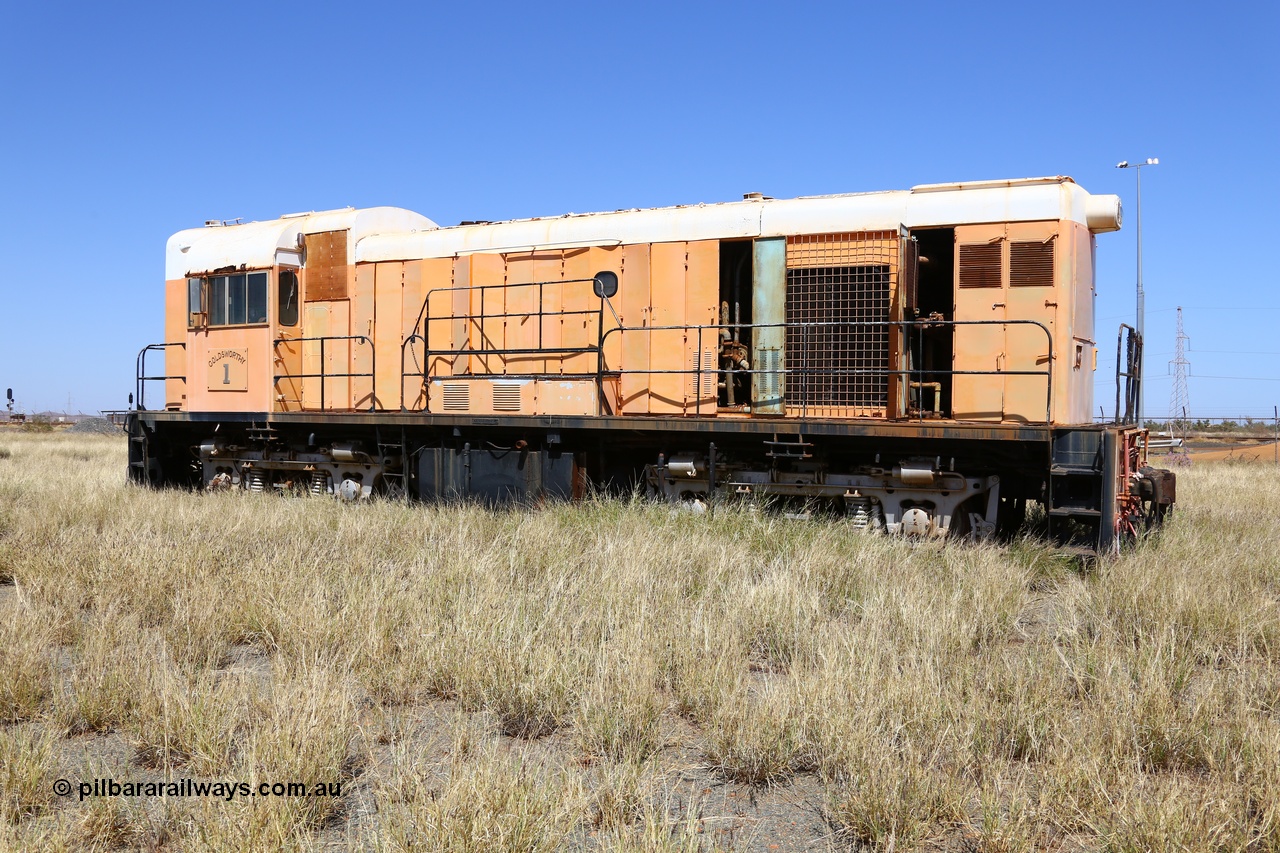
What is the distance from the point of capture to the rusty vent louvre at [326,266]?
46.6 feet

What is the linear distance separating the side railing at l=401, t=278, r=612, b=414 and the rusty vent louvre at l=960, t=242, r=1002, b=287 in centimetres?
401

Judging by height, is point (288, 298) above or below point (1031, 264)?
above

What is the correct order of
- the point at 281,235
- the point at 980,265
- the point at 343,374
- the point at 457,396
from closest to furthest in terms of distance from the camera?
the point at 980,265 → the point at 457,396 → the point at 343,374 → the point at 281,235

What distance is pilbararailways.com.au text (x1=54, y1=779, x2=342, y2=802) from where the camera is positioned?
4.10 metres

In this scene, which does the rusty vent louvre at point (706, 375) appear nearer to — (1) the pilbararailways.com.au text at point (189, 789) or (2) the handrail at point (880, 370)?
(2) the handrail at point (880, 370)

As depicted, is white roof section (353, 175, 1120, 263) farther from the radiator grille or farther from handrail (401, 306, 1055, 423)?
handrail (401, 306, 1055, 423)

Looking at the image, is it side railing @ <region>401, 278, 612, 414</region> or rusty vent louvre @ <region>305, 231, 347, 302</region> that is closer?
side railing @ <region>401, 278, 612, 414</region>

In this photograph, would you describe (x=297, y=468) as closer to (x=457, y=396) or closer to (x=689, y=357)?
(x=457, y=396)

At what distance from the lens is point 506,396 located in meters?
12.4

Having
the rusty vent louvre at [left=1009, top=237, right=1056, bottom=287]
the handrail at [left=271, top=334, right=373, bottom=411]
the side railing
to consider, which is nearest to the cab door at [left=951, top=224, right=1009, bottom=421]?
the rusty vent louvre at [left=1009, top=237, right=1056, bottom=287]

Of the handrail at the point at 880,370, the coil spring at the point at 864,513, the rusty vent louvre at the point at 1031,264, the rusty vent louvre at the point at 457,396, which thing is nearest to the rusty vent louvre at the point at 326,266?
the rusty vent louvre at the point at 457,396

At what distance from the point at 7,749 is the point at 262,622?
2386 millimetres

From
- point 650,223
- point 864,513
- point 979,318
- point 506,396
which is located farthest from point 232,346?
point 979,318

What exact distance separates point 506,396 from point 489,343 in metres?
1.02
